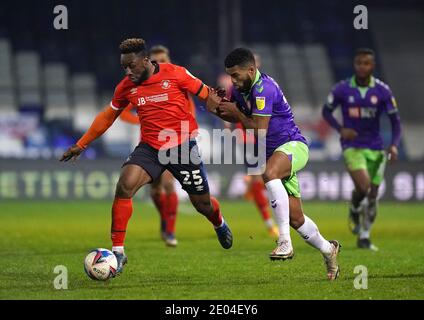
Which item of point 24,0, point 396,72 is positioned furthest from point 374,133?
point 24,0

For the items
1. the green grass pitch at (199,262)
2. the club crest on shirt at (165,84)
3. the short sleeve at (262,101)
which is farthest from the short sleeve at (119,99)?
the green grass pitch at (199,262)

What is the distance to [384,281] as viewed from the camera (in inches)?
334

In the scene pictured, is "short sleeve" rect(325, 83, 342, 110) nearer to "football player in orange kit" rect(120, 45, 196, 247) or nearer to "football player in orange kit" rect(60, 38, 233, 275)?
"football player in orange kit" rect(120, 45, 196, 247)

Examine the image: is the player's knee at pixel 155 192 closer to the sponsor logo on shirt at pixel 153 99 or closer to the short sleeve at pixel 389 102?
the short sleeve at pixel 389 102

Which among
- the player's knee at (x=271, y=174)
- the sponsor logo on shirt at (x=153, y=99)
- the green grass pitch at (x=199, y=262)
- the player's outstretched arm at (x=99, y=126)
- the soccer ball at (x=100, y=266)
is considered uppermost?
the sponsor logo on shirt at (x=153, y=99)

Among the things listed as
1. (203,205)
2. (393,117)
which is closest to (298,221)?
(203,205)

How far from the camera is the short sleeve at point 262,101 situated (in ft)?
27.2

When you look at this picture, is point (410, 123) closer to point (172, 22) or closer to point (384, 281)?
point (172, 22)

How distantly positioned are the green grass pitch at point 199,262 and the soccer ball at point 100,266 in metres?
0.09

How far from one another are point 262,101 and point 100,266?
2.04 m

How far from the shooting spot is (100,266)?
8148mm

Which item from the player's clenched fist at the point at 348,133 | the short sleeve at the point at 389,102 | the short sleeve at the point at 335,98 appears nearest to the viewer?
the player's clenched fist at the point at 348,133

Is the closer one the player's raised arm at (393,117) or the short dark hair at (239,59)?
the short dark hair at (239,59)

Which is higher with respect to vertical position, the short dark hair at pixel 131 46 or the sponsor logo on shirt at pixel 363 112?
the short dark hair at pixel 131 46
